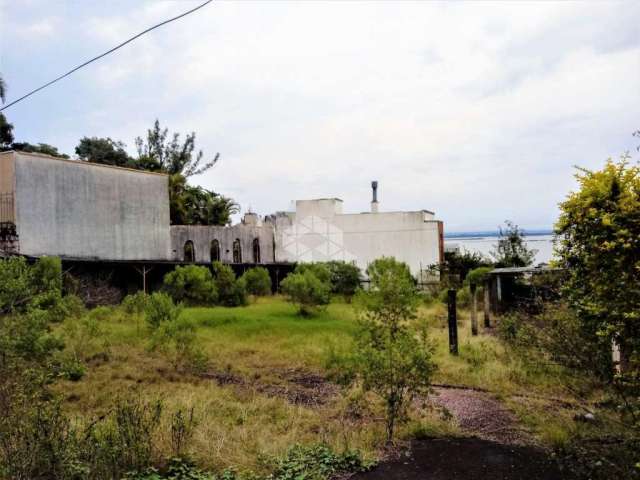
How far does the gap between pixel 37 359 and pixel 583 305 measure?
659 cm

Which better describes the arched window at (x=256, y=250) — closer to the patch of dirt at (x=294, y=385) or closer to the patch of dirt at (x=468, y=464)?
the patch of dirt at (x=294, y=385)

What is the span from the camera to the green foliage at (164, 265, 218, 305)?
19.3 metres

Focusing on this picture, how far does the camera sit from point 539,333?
7332 mm

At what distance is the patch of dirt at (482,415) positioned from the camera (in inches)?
243

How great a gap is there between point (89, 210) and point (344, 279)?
37.2 ft

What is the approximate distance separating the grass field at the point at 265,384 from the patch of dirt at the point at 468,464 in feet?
1.44

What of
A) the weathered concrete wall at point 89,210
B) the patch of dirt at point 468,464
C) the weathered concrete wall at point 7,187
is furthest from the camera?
the weathered concrete wall at point 89,210

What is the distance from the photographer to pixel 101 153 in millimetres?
36875

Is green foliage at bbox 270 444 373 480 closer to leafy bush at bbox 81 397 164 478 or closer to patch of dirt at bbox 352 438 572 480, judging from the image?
patch of dirt at bbox 352 438 572 480

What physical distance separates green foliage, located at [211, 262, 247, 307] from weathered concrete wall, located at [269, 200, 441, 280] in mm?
10519

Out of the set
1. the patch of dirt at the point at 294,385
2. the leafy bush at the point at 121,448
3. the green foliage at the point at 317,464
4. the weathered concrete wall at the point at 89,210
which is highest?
the weathered concrete wall at the point at 89,210

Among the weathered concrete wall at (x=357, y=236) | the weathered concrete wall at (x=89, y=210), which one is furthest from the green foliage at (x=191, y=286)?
the weathered concrete wall at (x=357, y=236)

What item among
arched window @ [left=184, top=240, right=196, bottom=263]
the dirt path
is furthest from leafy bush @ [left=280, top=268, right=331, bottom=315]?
arched window @ [left=184, top=240, right=196, bottom=263]

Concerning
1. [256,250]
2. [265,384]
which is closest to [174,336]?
[265,384]
